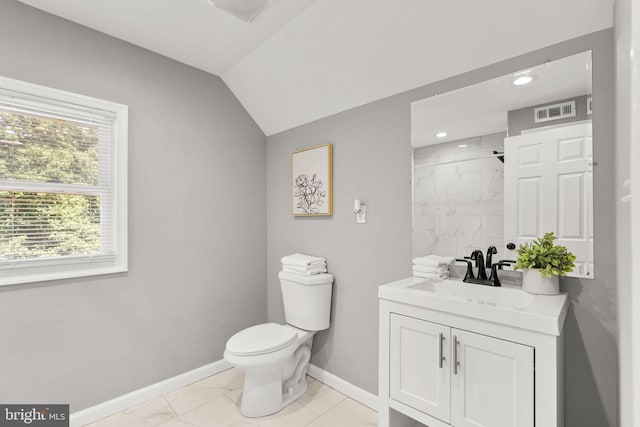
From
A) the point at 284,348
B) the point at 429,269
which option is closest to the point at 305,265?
the point at 284,348

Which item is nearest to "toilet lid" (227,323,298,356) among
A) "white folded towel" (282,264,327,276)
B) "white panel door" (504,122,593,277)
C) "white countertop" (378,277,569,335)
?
"white folded towel" (282,264,327,276)

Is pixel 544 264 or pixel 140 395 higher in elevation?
pixel 544 264

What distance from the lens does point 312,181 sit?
8.45ft

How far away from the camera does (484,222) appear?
175cm

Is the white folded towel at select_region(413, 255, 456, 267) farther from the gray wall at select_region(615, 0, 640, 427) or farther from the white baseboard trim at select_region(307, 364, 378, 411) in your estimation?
the white baseboard trim at select_region(307, 364, 378, 411)

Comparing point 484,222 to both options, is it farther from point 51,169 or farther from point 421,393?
point 51,169

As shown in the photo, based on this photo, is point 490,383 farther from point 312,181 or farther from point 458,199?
point 312,181

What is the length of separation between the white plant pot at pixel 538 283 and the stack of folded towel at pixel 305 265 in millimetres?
1350

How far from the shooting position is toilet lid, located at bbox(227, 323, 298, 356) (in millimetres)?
1966

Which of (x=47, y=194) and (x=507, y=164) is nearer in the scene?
(x=507, y=164)

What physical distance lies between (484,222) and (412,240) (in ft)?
1.39

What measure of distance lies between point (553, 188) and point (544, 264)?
37cm

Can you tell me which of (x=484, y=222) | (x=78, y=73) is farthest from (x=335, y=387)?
(x=78, y=73)

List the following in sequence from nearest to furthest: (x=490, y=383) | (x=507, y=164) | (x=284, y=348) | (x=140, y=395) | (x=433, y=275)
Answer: (x=490, y=383) < (x=507, y=164) < (x=433, y=275) < (x=284, y=348) < (x=140, y=395)
